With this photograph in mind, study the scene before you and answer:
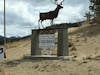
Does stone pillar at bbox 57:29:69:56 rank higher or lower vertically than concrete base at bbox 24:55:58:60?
higher

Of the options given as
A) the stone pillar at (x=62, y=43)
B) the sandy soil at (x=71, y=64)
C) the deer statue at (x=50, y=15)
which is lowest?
the sandy soil at (x=71, y=64)

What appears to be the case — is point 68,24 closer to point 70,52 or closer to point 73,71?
point 70,52

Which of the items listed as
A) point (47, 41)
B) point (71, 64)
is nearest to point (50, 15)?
point (47, 41)

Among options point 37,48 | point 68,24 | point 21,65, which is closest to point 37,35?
point 37,48

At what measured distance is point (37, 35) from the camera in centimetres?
2741

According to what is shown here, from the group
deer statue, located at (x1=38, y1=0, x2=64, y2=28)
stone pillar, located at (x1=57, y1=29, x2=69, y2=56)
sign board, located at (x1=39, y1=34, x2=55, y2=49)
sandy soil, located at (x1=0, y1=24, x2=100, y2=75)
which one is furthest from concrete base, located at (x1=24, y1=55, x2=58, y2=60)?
deer statue, located at (x1=38, y1=0, x2=64, y2=28)

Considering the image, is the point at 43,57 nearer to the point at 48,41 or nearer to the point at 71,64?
the point at 48,41

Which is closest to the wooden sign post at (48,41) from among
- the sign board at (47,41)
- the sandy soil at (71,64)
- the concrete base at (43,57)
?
→ the sign board at (47,41)

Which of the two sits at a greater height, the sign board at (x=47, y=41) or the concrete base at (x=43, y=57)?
the sign board at (x=47, y=41)

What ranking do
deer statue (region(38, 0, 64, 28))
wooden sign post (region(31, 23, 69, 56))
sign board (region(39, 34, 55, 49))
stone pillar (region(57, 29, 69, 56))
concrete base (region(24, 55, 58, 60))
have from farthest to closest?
deer statue (region(38, 0, 64, 28)) → sign board (region(39, 34, 55, 49)) → wooden sign post (region(31, 23, 69, 56)) → stone pillar (region(57, 29, 69, 56)) → concrete base (region(24, 55, 58, 60))

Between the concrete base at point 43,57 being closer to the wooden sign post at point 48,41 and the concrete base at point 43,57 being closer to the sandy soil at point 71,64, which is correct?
the sandy soil at point 71,64

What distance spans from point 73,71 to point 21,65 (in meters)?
3.35

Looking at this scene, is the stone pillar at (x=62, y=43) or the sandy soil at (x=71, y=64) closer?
the sandy soil at (x=71, y=64)

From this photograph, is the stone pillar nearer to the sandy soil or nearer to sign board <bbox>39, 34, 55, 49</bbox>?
sign board <bbox>39, 34, 55, 49</bbox>
